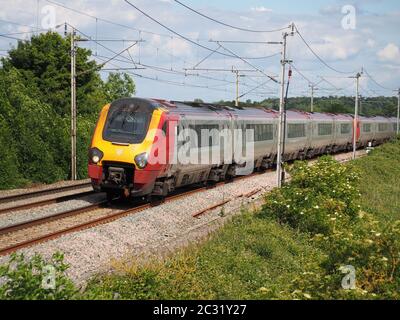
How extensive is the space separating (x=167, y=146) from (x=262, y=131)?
10780mm

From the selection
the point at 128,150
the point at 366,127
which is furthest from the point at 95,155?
the point at 366,127

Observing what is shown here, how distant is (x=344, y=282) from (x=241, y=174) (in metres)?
18.0

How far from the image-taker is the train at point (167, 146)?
53.3 ft

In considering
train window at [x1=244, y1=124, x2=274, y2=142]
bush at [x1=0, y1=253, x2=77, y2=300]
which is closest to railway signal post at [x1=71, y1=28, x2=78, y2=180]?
train window at [x1=244, y1=124, x2=274, y2=142]

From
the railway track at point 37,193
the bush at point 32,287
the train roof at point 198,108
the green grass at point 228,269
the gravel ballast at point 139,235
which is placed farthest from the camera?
the railway track at point 37,193

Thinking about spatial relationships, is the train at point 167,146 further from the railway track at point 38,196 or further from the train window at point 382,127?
the train window at point 382,127

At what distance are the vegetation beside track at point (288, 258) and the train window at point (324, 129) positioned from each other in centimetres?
2132

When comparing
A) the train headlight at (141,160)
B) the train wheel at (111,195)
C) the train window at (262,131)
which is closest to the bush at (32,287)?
the train headlight at (141,160)

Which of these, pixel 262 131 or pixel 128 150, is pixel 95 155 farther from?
pixel 262 131

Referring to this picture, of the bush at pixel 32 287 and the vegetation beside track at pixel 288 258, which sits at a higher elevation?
the bush at pixel 32 287

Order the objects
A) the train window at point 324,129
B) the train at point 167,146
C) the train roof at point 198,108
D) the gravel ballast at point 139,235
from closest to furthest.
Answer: the gravel ballast at point 139,235
the train at point 167,146
the train roof at point 198,108
the train window at point 324,129

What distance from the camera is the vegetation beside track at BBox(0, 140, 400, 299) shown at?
808 centimetres

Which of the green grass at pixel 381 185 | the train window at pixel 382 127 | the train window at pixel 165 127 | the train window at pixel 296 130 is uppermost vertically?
the train window at pixel 165 127

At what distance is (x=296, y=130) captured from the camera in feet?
110
